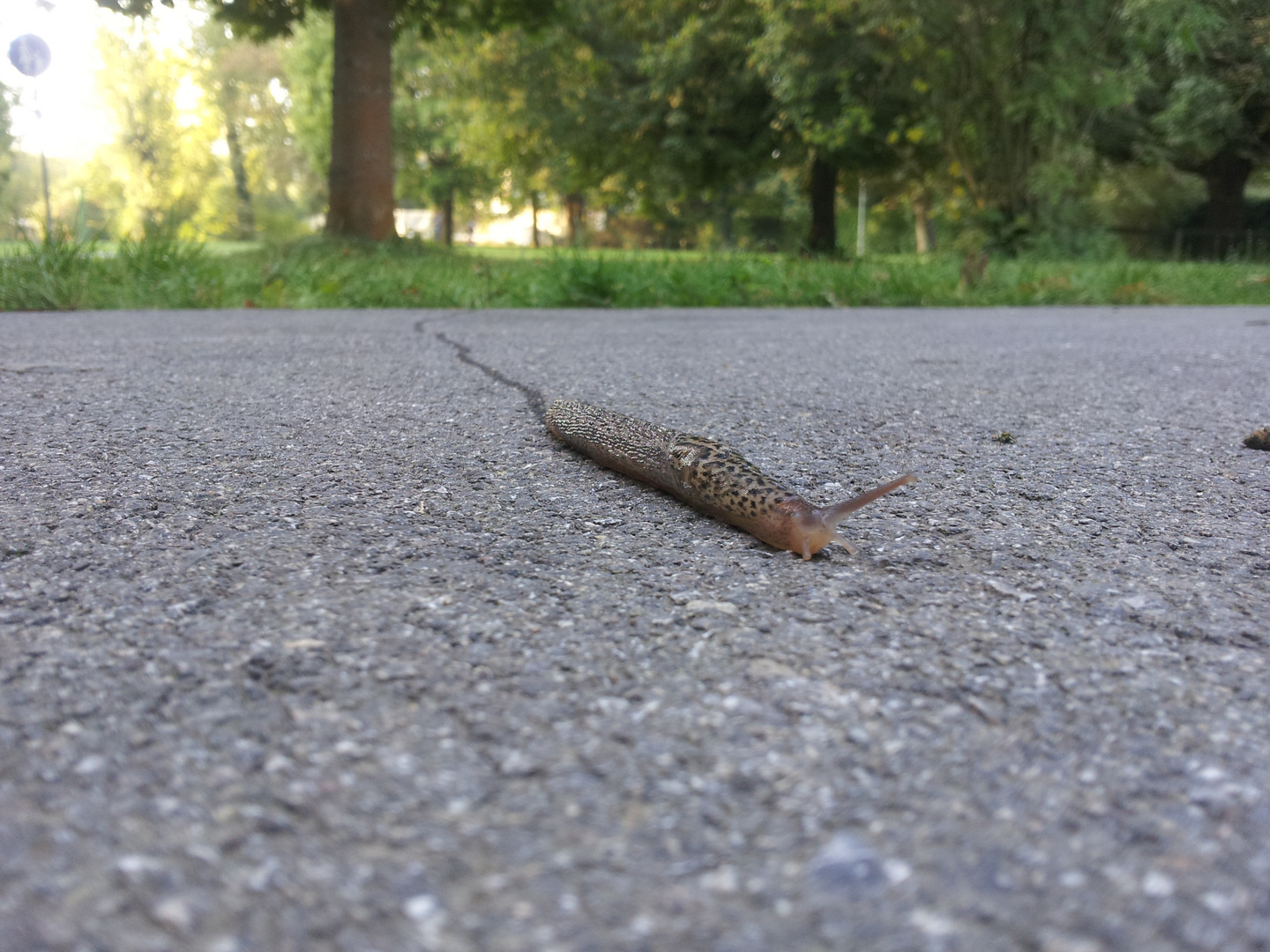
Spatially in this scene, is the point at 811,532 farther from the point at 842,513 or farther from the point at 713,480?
the point at 713,480

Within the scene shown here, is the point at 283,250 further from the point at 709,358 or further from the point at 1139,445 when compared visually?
the point at 1139,445

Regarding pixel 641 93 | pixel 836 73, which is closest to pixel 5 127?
pixel 641 93

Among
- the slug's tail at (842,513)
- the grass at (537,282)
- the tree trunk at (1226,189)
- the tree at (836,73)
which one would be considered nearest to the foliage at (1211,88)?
the tree trunk at (1226,189)

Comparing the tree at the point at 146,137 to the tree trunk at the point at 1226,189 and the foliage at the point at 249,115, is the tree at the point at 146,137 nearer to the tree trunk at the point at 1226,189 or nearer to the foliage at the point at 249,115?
the foliage at the point at 249,115

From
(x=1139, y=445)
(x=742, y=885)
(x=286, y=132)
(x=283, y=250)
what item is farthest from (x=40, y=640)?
(x=286, y=132)

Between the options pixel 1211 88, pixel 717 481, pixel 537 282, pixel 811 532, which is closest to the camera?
pixel 811 532

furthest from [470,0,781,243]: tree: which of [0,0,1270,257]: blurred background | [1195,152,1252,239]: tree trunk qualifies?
[1195,152,1252,239]: tree trunk

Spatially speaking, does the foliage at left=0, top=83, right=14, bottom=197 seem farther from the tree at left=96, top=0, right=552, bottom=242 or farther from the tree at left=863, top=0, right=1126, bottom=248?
the tree at left=863, top=0, right=1126, bottom=248
